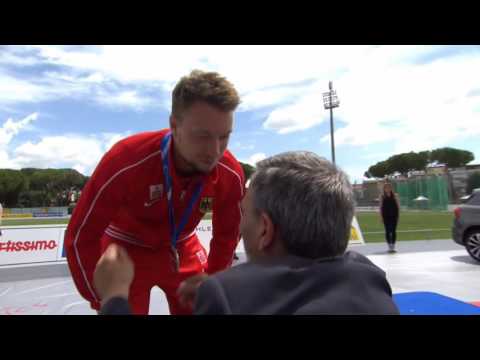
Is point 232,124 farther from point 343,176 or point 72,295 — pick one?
point 72,295

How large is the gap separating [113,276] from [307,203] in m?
0.65

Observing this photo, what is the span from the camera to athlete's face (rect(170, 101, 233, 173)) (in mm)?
1711

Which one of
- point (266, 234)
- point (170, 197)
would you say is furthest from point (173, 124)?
point (266, 234)

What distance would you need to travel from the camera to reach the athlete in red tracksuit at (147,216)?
5.63ft

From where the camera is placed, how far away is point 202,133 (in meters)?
1.72

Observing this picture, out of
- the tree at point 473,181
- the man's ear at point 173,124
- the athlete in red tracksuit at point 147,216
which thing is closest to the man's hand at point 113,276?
the athlete in red tracksuit at point 147,216

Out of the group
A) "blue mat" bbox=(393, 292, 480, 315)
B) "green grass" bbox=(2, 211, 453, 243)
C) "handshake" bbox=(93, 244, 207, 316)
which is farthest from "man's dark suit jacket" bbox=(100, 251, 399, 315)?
"green grass" bbox=(2, 211, 453, 243)

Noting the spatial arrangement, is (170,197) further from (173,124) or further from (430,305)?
(430,305)

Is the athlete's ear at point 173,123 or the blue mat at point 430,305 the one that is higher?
the athlete's ear at point 173,123

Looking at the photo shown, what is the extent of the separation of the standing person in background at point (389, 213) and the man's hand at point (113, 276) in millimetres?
9445

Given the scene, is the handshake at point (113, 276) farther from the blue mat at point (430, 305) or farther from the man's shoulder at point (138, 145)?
the blue mat at point (430, 305)

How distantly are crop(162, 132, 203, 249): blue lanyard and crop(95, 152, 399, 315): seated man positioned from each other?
2.66 feet
